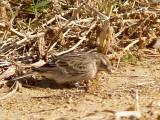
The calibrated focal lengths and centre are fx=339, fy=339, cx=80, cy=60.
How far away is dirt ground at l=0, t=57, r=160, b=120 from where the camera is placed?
191 inches

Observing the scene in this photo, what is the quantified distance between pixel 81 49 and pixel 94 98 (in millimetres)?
2210

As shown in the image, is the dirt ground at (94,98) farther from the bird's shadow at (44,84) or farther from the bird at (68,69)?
the bird at (68,69)

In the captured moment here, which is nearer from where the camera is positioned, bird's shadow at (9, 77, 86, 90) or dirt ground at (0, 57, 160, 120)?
dirt ground at (0, 57, 160, 120)

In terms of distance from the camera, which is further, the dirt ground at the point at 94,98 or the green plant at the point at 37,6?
the green plant at the point at 37,6

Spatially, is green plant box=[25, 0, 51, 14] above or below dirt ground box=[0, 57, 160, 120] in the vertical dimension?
above

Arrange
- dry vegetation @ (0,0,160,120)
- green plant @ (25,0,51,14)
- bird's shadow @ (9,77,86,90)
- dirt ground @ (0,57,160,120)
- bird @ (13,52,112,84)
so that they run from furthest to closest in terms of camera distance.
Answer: green plant @ (25,0,51,14) → bird's shadow @ (9,77,86,90) → bird @ (13,52,112,84) → dry vegetation @ (0,0,160,120) → dirt ground @ (0,57,160,120)

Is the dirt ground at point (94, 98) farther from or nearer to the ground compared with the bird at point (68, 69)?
nearer to the ground

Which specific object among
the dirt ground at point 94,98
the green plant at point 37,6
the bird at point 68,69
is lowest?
the dirt ground at point 94,98

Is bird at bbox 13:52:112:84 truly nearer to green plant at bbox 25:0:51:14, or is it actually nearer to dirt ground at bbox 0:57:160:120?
dirt ground at bbox 0:57:160:120

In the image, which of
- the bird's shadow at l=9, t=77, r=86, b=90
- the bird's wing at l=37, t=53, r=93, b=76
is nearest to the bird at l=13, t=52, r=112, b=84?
A: the bird's wing at l=37, t=53, r=93, b=76

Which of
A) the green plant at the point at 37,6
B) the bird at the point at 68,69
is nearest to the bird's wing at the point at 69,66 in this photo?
the bird at the point at 68,69

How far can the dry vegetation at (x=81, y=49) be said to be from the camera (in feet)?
17.0

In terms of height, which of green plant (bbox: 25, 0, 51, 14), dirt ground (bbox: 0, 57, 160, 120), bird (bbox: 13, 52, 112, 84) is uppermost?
green plant (bbox: 25, 0, 51, 14)

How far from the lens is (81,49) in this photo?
762cm
